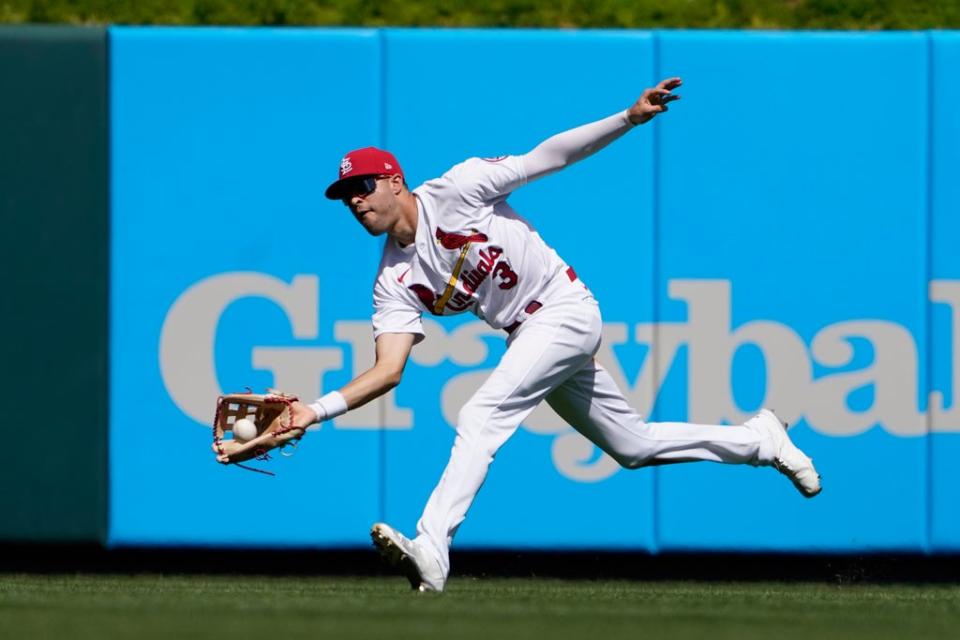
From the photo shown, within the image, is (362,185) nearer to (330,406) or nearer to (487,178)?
(487,178)

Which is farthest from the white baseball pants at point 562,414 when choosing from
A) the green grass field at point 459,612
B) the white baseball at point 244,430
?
the white baseball at point 244,430

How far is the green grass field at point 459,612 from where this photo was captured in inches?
158

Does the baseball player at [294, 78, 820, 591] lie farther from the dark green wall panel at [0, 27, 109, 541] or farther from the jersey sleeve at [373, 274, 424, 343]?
the dark green wall panel at [0, 27, 109, 541]

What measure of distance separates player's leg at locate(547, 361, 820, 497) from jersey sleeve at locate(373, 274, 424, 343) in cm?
59

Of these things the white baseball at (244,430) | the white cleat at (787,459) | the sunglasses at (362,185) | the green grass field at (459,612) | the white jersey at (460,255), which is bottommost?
the green grass field at (459,612)

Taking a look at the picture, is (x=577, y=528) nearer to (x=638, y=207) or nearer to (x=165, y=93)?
(x=638, y=207)

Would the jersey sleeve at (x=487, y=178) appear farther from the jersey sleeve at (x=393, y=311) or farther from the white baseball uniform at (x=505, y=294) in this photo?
the jersey sleeve at (x=393, y=311)

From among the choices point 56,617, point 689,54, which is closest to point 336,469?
point 689,54

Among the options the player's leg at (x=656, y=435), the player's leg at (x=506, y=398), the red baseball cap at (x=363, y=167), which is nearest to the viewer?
the player's leg at (x=506, y=398)

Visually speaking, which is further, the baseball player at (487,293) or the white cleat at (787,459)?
the white cleat at (787,459)

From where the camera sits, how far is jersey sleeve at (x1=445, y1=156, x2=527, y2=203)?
5465mm

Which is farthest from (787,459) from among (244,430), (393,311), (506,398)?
(244,430)

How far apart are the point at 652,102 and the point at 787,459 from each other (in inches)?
56.9

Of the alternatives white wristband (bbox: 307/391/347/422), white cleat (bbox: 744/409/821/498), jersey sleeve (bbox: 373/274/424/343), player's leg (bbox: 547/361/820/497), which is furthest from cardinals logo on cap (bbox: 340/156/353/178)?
white cleat (bbox: 744/409/821/498)
